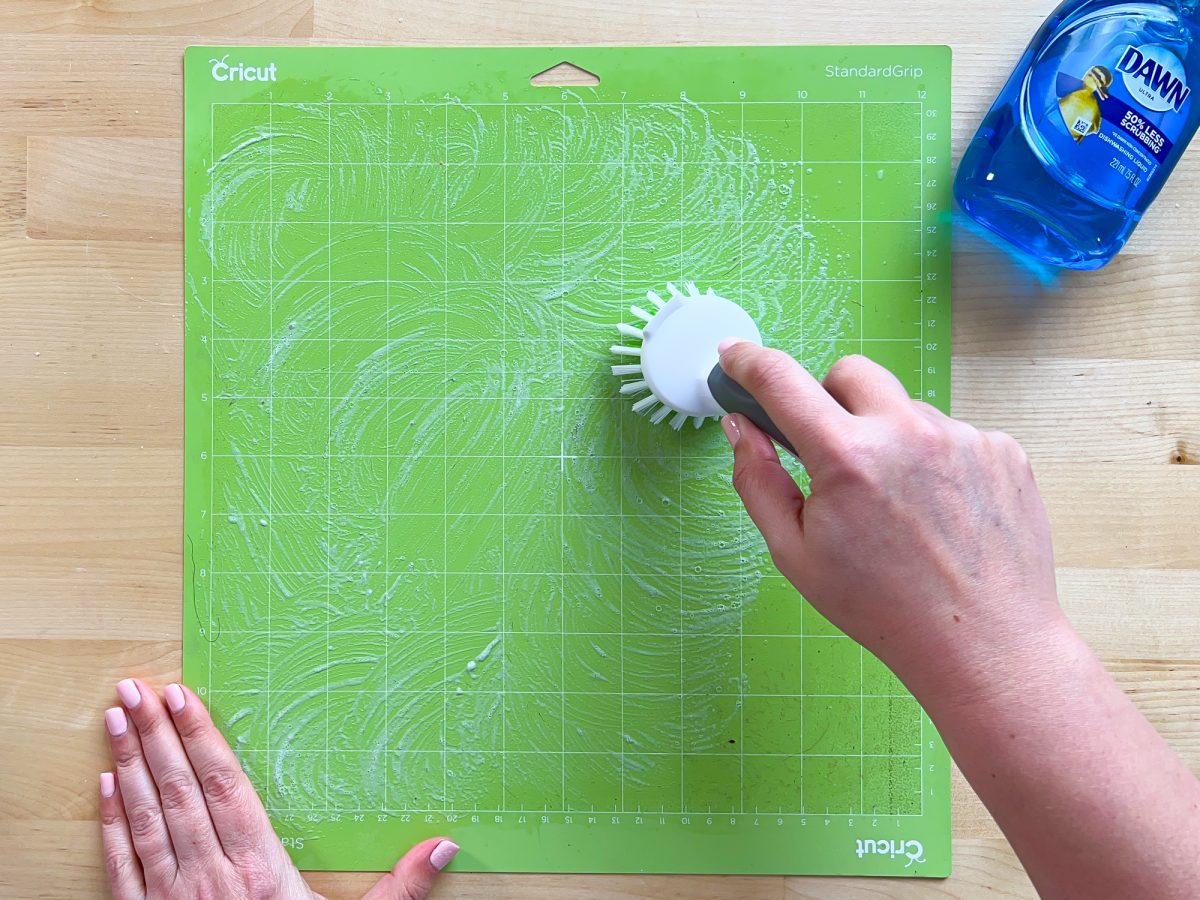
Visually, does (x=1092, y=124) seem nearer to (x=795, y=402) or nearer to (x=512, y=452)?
(x=795, y=402)

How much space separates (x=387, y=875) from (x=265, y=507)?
0.97ft

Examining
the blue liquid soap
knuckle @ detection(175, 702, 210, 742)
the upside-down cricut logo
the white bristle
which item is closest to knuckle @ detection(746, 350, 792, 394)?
the white bristle

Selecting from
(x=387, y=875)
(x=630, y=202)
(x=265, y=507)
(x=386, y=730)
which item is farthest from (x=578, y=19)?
(x=387, y=875)

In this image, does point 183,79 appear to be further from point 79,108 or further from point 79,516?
point 79,516

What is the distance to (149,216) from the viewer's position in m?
0.64

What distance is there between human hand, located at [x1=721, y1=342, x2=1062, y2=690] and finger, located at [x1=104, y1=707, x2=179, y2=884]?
0.51 m

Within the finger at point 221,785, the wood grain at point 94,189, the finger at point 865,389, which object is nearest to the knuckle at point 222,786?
the finger at point 221,785

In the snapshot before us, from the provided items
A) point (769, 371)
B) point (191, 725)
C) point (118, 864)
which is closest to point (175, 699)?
point (191, 725)

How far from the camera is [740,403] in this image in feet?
1.74

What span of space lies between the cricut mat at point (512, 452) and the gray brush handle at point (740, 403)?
84 mm

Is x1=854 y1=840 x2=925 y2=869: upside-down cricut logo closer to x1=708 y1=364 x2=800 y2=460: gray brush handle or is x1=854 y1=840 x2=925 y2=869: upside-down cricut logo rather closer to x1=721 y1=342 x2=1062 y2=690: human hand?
x1=721 y1=342 x2=1062 y2=690: human hand

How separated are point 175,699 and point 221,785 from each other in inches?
2.9

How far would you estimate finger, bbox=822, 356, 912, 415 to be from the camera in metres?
0.48

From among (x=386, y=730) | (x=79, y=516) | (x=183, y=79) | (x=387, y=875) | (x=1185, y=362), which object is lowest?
(x=387, y=875)
